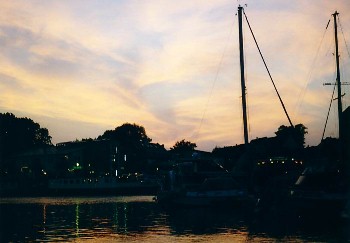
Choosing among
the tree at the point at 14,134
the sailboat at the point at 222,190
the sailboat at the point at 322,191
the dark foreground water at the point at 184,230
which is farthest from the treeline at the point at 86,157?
the dark foreground water at the point at 184,230

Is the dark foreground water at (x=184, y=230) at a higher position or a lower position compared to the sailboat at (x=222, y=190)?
lower

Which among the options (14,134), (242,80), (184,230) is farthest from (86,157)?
(184,230)

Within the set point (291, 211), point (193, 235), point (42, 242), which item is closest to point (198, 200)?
point (291, 211)

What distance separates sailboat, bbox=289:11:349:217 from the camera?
3984cm

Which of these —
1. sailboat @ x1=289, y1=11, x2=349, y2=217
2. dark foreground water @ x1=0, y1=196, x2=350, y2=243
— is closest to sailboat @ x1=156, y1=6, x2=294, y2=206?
dark foreground water @ x1=0, y1=196, x2=350, y2=243

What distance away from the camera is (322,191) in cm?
4091

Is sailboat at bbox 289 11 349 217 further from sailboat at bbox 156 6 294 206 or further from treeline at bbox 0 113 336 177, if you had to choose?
treeline at bbox 0 113 336 177

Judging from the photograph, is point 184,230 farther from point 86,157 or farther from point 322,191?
point 86,157

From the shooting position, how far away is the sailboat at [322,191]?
3984 cm

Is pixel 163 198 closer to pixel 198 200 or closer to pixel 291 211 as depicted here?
pixel 198 200

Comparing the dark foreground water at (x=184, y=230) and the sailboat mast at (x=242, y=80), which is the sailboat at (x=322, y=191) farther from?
the sailboat mast at (x=242, y=80)

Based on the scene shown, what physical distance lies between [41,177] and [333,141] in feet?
364

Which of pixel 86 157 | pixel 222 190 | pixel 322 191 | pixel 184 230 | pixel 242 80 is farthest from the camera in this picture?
pixel 86 157

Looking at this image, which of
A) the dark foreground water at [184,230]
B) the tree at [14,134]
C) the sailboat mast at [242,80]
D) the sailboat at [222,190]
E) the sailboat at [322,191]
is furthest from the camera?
the tree at [14,134]
